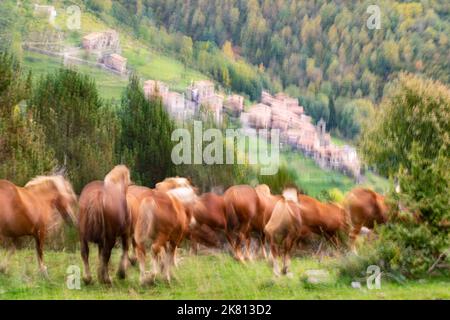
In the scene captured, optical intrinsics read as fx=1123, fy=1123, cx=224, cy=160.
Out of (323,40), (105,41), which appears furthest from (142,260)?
(323,40)

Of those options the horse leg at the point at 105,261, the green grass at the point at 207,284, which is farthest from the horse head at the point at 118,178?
the green grass at the point at 207,284

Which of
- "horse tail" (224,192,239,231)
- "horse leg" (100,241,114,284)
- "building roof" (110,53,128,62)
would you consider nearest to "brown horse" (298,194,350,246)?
"horse tail" (224,192,239,231)

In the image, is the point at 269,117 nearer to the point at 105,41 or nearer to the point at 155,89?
the point at 155,89

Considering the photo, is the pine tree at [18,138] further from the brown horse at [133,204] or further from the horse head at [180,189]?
the horse head at [180,189]

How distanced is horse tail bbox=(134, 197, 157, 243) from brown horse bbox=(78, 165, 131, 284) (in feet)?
0.41

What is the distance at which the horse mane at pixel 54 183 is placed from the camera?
36.2 ft

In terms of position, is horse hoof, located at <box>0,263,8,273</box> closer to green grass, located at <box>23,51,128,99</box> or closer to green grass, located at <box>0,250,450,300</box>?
green grass, located at <box>0,250,450,300</box>

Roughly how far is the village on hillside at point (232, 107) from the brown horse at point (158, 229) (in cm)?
115

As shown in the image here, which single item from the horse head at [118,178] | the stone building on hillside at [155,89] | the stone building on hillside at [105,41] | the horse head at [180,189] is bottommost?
the horse head at [180,189]

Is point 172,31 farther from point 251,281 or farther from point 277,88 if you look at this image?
point 251,281

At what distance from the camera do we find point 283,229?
11320mm

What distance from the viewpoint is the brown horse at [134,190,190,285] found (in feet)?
35.1

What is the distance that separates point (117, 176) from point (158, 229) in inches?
26.3
